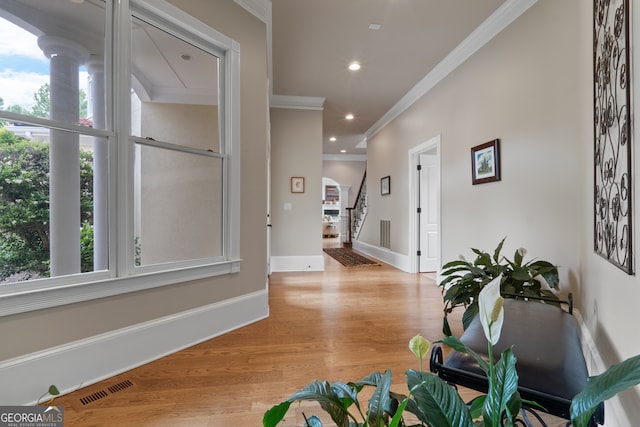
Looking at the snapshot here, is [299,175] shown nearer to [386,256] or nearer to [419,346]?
[386,256]

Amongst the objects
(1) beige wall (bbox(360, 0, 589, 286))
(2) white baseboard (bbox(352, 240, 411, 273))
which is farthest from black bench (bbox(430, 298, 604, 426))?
(2) white baseboard (bbox(352, 240, 411, 273))

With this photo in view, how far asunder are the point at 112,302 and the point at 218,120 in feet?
5.25

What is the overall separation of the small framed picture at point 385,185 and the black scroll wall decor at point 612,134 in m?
4.45

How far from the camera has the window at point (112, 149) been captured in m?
1.66

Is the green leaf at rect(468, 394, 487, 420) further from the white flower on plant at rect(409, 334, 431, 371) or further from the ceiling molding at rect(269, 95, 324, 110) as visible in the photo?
the ceiling molding at rect(269, 95, 324, 110)

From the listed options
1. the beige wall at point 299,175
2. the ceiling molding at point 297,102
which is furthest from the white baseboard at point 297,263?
the ceiling molding at point 297,102

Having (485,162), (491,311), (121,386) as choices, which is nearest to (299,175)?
(485,162)

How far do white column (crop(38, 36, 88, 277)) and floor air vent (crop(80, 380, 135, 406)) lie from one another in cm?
70

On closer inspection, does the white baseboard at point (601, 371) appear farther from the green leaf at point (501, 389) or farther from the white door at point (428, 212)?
the white door at point (428, 212)

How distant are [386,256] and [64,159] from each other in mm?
5300

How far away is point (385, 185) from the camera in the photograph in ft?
20.6

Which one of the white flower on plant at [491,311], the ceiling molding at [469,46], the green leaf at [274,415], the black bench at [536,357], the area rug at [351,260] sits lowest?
the area rug at [351,260]

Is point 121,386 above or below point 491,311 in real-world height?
below

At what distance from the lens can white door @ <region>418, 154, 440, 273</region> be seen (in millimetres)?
5043
